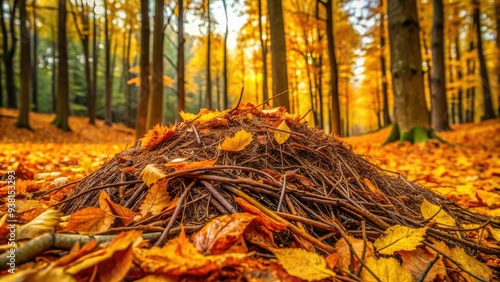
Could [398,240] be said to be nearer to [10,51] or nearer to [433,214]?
[433,214]

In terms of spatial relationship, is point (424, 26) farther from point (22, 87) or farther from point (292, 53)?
point (22, 87)

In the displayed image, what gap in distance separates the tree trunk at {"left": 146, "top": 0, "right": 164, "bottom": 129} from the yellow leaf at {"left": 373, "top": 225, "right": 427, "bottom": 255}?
15.0 ft

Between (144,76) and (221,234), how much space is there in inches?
236

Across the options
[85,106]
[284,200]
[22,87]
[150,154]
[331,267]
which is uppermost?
[85,106]

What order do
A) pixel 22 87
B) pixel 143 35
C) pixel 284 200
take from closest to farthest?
1. pixel 284 200
2. pixel 143 35
3. pixel 22 87

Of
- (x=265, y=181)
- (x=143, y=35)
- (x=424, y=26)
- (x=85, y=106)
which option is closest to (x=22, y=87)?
(x=143, y=35)

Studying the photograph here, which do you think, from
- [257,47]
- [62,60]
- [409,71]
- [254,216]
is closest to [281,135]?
[254,216]

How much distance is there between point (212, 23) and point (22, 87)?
20.7 ft

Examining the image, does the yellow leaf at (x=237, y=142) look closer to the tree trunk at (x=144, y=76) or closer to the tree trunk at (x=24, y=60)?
the tree trunk at (x=144, y=76)

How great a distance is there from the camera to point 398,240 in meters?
0.96

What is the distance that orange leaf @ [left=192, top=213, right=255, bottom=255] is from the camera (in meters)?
0.78

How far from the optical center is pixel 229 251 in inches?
30.7

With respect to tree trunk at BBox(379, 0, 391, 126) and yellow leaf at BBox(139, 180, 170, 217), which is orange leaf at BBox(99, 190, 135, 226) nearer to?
yellow leaf at BBox(139, 180, 170, 217)

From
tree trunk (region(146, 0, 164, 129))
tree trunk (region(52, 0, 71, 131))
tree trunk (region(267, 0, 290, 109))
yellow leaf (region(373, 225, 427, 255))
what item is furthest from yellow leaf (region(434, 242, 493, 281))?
tree trunk (region(52, 0, 71, 131))
